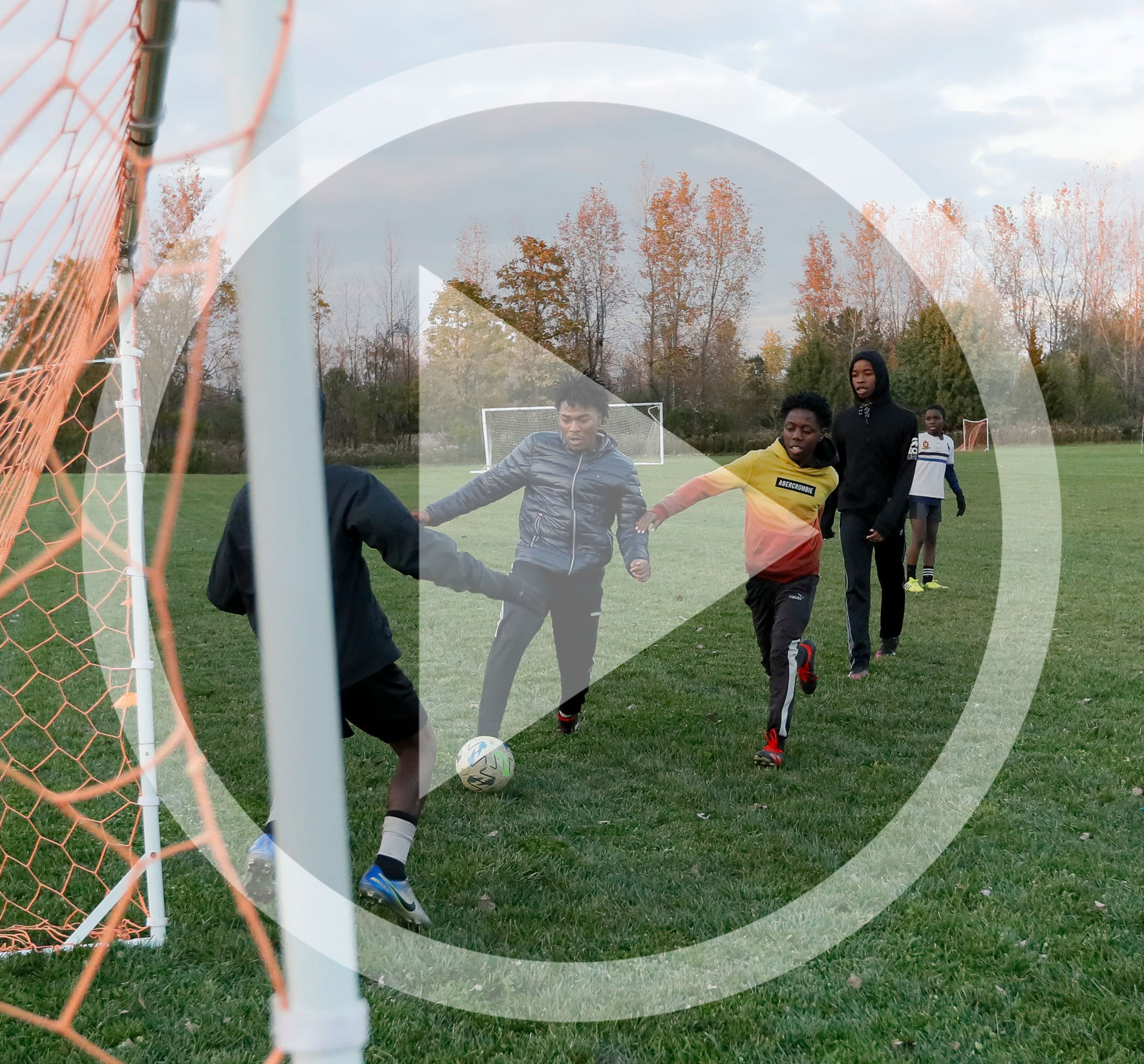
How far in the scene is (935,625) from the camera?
808 centimetres

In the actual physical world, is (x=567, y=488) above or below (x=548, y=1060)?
above

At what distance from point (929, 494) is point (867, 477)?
11.9ft

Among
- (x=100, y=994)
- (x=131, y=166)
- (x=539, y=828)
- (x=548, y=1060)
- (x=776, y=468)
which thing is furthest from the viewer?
(x=776, y=468)

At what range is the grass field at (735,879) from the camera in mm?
2582

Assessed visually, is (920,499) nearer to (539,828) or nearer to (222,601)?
(539,828)

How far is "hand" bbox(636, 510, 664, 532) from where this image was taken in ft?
16.2

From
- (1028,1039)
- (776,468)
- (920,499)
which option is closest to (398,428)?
(920,499)

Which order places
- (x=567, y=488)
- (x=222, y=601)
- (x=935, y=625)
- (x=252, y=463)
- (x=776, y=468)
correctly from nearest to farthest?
(x=252, y=463), (x=222, y=601), (x=567, y=488), (x=776, y=468), (x=935, y=625)

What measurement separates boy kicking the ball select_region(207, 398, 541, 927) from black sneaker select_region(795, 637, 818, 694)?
216cm

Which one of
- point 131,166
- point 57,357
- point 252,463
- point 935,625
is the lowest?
point 935,625

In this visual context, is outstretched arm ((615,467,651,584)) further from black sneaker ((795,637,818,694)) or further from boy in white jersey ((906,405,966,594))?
boy in white jersey ((906,405,966,594))

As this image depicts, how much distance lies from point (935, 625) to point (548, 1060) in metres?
6.32

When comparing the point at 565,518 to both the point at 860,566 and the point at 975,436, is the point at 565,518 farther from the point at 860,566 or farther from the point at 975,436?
the point at 975,436

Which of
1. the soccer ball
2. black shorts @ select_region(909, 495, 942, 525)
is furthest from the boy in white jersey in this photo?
the soccer ball
